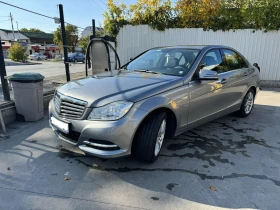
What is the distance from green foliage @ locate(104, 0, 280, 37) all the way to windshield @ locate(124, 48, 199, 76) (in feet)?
17.0

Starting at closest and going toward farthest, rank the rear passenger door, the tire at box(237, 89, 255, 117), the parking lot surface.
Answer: the parking lot surface < the rear passenger door < the tire at box(237, 89, 255, 117)

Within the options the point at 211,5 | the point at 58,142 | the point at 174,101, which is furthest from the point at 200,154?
the point at 211,5

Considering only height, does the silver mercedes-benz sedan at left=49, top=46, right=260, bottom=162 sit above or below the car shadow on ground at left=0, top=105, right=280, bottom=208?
above

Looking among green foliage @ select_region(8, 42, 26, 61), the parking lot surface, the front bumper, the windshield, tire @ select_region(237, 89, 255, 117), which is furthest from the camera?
green foliage @ select_region(8, 42, 26, 61)

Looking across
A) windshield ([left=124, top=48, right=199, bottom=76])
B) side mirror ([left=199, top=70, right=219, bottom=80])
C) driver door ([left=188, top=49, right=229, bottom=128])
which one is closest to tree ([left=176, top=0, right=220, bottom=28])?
driver door ([left=188, top=49, right=229, bottom=128])

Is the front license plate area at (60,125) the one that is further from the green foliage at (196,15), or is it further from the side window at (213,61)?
the green foliage at (196,15)

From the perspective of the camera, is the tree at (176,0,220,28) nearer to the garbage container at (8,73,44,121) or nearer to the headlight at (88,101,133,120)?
the garbage container at (8,73,44,121)

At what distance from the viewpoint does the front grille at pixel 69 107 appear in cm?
257

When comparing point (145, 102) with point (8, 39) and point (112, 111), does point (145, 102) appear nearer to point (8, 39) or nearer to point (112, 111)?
point (112, 111)

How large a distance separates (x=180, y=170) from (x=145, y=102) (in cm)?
101

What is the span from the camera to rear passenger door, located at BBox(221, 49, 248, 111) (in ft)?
13.4

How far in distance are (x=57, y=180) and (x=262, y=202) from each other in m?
2.25

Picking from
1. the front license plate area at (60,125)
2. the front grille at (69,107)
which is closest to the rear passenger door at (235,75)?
the front grille at (69,107)

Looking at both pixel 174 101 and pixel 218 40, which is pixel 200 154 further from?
pixel 218 40
